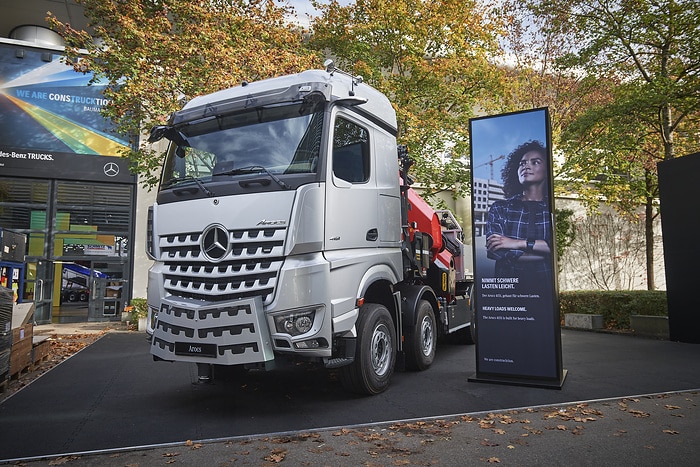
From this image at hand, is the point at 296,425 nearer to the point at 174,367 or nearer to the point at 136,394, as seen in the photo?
the point at 136,394

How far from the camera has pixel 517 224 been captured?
20.0 ft

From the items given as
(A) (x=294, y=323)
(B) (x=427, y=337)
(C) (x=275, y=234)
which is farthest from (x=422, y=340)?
(C) (x=275, y=234)

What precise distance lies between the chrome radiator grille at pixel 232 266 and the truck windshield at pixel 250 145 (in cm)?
61

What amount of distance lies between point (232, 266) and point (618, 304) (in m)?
11.1

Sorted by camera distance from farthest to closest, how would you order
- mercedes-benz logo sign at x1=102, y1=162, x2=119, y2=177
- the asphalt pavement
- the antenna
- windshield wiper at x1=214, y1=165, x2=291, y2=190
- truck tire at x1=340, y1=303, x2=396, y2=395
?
1. mercedes-benz logo sign at x1=102, y1=162, x2=119, y2=177
2. the antenna
3. truck tire at x1=340, y1=303, x2=396, y2=395
4. windshield wiper at x1=214, y1=165, x2=291, y2=190
5. the asphalt pavement

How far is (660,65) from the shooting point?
13.0 meters

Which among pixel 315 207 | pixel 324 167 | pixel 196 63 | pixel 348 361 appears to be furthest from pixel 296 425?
pixel 196 63

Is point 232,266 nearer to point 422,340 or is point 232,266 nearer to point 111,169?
point 422,340

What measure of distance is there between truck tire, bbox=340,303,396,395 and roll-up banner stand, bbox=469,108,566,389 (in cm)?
127

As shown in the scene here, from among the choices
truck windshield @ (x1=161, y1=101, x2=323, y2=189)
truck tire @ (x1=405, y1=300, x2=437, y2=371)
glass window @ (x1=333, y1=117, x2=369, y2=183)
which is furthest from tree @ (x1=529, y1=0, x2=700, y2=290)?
truck windshield @ (x1=161, y1=101, x2=323, y2=189)

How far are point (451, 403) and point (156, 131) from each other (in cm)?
437

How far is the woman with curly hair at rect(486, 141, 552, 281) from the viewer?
19.6 feet

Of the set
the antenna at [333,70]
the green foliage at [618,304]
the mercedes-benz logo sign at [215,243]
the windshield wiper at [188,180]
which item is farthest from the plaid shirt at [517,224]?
the green foliage at [618,304]

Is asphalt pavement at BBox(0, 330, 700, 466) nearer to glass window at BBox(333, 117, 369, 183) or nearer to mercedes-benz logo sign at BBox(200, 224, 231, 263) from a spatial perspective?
mercedes-benz logo sign at BBox(200, 224, 231, 263)
